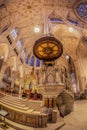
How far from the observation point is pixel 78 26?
16672 millimetres

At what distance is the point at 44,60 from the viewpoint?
32.4ft

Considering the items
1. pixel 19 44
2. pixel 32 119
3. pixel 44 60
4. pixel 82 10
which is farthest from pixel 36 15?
pixel 32 119

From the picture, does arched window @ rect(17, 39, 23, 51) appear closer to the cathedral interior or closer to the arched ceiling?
the cathedral interior

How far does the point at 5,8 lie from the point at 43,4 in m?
3.61

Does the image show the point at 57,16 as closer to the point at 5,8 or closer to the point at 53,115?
the point at 5,8

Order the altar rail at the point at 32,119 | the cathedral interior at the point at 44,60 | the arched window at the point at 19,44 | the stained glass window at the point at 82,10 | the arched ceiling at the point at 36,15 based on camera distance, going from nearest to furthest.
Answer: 1. the altar rail at the point at 32,119
2. the cathedral interior at the point at 44,60
3. the stained glass window at the point at 82,10
4. the arched ceiling at the point at 36,15
5. the arched window at the point at 19,44

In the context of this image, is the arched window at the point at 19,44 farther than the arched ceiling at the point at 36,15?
Yes

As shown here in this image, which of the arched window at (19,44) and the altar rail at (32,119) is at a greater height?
the arched window at (19,44)

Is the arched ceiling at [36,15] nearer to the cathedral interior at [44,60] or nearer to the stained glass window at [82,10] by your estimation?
the cathedral interior at [44,60]

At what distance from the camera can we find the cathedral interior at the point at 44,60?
8816 mm

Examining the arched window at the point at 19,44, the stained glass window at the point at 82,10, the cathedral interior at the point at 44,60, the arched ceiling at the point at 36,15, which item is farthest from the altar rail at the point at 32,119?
the arched window at the point at 19,44

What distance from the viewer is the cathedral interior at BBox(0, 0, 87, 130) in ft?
28.9

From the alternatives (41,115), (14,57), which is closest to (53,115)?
(41,115)

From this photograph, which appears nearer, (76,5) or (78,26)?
(76,5)
